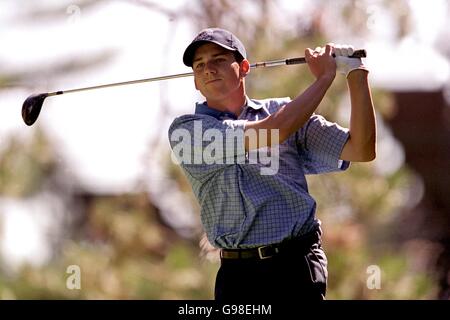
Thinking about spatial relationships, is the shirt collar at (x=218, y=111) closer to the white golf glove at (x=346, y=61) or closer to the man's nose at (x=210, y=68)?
the man's nose at (x=210, y=68)

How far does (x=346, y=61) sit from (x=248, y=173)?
0.30m

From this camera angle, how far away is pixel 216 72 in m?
2.78

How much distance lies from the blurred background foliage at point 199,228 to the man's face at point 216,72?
5.67 ft

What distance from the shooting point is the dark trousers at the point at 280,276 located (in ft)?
8.78

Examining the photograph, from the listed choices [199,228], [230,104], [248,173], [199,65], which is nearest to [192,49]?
[199,65]

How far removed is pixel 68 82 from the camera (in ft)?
16.3

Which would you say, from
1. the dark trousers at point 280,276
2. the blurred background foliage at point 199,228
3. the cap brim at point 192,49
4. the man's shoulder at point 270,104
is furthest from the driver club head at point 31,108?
the blurred background foliage at point 199,228

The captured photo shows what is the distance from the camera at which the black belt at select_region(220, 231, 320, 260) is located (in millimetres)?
2672

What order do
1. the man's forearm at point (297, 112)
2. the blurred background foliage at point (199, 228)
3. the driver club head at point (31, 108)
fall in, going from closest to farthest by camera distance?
the man's forearm at point (297, 112)
the driver club head at point (31, 108)
the blurred background foliage at point (199, 228)

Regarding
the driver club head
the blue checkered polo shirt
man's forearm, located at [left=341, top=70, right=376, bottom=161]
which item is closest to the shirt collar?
the blue checkered polo shirt

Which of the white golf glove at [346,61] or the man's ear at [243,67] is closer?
the white golf glove at [346,61]

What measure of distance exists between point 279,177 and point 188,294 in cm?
197

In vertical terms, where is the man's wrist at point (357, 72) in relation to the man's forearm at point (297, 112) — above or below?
above
